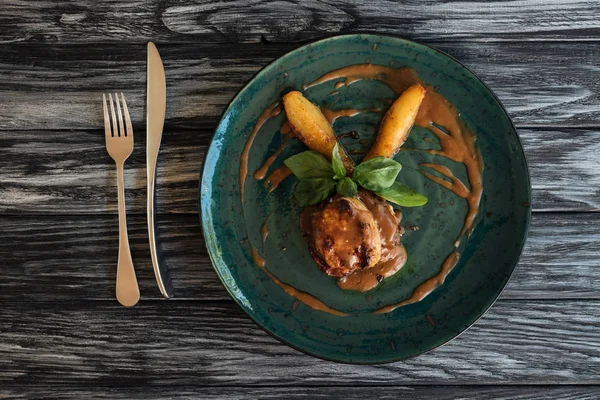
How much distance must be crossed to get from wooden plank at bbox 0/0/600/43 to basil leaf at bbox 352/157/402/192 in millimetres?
575

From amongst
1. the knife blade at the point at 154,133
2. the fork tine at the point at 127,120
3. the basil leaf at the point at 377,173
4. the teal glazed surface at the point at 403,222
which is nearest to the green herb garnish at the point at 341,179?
the basil leaf at the point at 377,173

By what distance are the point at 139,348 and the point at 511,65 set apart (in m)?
1.82

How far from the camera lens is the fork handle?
1.83 metres

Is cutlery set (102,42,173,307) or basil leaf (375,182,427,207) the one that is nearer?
basil leaf (375,182,427,207)

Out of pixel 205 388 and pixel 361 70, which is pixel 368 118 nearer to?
pixel 361 70

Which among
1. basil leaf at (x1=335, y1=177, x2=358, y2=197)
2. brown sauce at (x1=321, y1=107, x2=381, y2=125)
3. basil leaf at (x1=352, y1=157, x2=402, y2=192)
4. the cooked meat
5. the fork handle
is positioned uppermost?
brown sauce at (x1=321, y1=107, x2=381, y2=125)

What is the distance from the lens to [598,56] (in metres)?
1.85

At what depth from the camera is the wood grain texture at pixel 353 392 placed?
1905 mm

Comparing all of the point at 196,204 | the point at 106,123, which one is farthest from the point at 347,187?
the point at 106,123

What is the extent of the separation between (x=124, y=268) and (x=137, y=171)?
377mm

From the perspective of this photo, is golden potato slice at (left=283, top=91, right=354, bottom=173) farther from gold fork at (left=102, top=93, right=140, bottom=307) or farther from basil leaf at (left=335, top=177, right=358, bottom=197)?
gold fork at (left=102, top=93, right=140, bottom=307)

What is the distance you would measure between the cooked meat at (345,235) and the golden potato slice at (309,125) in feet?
0.68

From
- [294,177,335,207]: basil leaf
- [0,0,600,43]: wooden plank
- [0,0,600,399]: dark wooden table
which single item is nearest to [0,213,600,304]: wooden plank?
[0,0,600,399]: dark wooden table

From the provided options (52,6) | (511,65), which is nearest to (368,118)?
(511,65)
